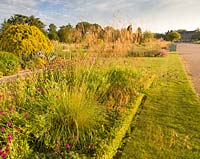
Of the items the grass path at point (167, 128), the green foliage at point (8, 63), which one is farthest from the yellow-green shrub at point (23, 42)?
the grass path at point (167, 128)

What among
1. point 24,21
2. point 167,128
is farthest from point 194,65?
point 24,21

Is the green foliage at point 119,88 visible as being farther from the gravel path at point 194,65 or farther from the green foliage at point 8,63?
the green foliage at point 8,63

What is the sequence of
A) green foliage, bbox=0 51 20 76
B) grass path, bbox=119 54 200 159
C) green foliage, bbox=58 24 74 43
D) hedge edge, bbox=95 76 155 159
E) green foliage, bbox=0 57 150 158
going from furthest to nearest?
1. green foliage, bbox=0 51 20 76
2. green foliage, bbox=58 24 74 43
3. grass path, bbox=119 54 200 159
4. green foliage, bbox=0 57 150 158
5. hedge edge, bbox=95 76 155 159

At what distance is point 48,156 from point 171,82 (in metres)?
7.85

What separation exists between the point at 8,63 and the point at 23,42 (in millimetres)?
1606

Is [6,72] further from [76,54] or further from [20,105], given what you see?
[20,105]

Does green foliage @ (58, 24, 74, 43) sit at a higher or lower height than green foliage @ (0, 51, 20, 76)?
higher

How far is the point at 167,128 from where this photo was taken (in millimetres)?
5383

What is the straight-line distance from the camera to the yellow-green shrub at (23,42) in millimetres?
13047

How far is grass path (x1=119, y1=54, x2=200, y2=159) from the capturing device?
4.35 metres

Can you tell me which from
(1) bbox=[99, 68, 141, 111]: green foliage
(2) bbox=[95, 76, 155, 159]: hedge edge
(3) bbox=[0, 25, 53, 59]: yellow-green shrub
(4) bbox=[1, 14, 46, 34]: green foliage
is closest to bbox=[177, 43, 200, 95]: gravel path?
(1) bbox=[99, 68, 141, 111]: green foliage

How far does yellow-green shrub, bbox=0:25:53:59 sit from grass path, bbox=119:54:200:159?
7.00m

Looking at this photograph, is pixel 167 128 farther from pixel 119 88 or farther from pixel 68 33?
pixel 68 33

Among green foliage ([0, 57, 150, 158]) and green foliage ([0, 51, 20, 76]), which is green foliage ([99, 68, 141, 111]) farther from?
green foliage ([0, 51, 20, 76])
